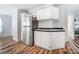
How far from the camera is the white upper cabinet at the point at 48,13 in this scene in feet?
5.29

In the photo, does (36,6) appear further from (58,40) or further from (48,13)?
(58,40)

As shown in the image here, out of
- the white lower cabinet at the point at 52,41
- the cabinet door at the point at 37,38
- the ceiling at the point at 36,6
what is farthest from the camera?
the cabinet door at the point at 37,38

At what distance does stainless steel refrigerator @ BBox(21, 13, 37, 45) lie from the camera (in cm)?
178

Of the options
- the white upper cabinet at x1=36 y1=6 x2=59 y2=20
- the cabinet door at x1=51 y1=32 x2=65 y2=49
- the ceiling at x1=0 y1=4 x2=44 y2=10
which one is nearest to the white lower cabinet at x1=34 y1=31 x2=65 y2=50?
the cabinet door at x1=51 y1=32 x2=65 y2=49

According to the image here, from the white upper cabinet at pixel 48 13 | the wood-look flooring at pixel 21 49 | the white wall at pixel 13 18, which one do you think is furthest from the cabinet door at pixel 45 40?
the white wall at pixel 13 18

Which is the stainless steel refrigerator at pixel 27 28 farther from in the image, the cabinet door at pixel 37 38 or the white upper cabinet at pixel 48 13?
the white upper cabinet at pixel 48 13

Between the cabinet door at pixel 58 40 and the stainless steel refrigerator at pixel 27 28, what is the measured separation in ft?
1.41

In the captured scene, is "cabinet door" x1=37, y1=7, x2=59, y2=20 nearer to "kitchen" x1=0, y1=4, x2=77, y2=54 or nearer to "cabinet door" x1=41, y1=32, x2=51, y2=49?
"kitchen" x1=0, y1=4, x2=77, y2=54

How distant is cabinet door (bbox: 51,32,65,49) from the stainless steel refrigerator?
43cm

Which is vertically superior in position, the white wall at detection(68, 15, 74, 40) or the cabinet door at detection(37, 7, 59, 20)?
the cabinet door at detection(37, 7, 59, 20)

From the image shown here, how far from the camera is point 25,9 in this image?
164 centimetres

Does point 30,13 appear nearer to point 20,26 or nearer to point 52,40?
point 20,26
